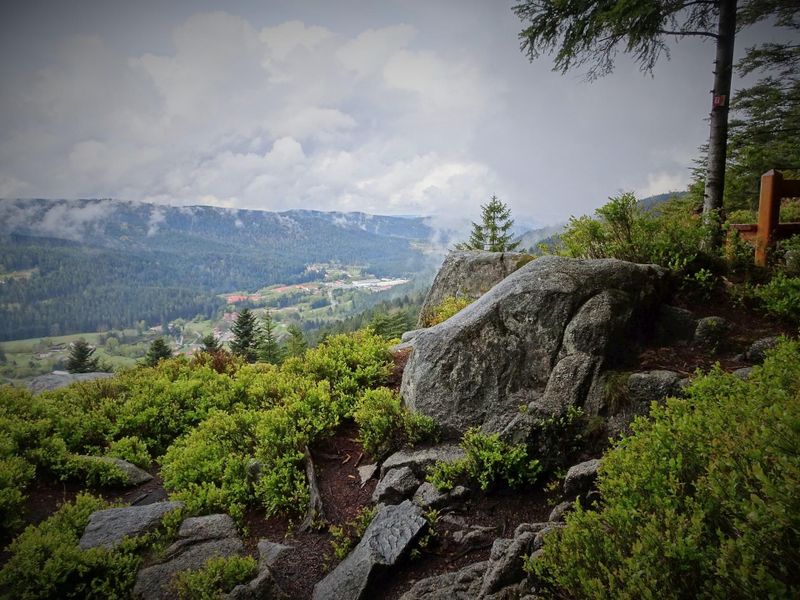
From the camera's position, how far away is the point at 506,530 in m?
4.46

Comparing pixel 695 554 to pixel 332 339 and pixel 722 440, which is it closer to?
pixel 722 440

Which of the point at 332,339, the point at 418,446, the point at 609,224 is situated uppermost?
the point at 609,224

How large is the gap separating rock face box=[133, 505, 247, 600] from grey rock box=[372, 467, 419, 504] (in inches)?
72.7

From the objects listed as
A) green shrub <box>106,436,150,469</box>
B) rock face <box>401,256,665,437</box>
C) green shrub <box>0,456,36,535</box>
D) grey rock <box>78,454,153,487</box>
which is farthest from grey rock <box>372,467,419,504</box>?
green shrub <box>106,436,150,469</box>

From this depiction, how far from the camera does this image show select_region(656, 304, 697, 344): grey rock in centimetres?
600

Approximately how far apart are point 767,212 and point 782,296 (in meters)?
1.62

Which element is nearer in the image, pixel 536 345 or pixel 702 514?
pixel 702 514

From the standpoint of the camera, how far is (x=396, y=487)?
5.24 metres

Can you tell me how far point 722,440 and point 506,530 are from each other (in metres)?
2.71

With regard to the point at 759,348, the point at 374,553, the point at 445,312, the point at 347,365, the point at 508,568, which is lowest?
the point at 374,553

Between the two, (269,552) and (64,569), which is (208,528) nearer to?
(269,552)

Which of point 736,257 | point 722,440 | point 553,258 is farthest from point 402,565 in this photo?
point 736,257

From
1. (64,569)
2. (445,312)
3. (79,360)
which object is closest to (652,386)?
(445,312)

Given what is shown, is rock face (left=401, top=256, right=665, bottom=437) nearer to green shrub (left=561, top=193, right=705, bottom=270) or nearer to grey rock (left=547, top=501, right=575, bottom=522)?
green shrub (left=561, top=193, right=705, bottom=270)
